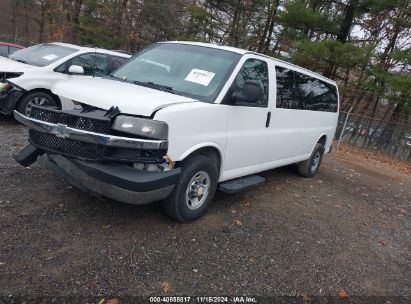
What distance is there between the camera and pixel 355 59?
15375 millimetres

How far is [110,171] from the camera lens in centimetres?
345

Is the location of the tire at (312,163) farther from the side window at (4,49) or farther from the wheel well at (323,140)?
the side window at (4,49)

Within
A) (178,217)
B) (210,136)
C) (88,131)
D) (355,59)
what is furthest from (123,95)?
(355,59)

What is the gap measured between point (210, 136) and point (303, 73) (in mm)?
2901

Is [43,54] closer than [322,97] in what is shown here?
No

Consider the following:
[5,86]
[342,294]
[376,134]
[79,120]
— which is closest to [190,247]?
[342,294]

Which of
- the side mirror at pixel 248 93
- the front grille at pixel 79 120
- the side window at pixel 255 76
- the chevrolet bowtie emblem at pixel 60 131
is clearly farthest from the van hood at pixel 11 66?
the side mirror at pixel 248 93

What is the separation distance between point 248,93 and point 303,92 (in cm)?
231

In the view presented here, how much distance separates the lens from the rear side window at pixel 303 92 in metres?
5.54

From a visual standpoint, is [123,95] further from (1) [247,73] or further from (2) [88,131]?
(1) [247,73]

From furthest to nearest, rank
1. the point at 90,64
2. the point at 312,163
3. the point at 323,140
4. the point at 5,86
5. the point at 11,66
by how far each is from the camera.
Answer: the point at 90,64, the point at 323,140, the point at 312,163, the point at 11,66, the point at 5,86

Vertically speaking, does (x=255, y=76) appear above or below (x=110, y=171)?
above

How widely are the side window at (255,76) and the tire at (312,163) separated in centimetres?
274

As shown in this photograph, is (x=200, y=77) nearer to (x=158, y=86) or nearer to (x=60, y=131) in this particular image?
(x=158, y=86)
